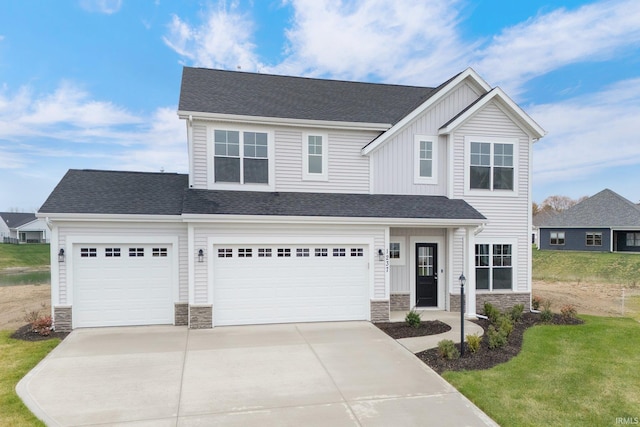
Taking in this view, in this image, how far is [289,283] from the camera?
9984mm

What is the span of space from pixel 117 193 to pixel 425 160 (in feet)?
30.5

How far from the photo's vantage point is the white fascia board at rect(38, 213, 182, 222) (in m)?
8.97

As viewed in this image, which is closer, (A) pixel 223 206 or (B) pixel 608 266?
(A) pixel 223 206

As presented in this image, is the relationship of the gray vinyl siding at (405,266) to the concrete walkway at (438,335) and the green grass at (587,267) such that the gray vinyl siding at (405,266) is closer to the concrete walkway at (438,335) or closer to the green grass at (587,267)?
the concrete walkway at (438,335)

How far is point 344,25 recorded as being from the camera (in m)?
14.9

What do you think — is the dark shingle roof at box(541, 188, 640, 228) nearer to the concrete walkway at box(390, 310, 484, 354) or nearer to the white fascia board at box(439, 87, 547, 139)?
the white fascia board at box(439, 87, 547, 139)

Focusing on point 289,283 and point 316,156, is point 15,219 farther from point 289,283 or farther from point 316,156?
point 289,283

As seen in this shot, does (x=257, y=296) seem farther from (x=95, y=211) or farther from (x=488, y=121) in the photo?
(x=488, y=121)

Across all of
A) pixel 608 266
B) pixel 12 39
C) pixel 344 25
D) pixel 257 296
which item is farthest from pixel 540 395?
pixel 608 266

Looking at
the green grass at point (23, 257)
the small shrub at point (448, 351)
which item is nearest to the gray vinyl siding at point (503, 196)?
the small shrub at point (448, 351)

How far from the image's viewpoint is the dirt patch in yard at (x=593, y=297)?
1257cm

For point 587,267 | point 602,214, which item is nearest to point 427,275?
point 587,267

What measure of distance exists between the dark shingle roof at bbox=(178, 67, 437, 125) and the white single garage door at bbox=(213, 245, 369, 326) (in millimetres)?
4085

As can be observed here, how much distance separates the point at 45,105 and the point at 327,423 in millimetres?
23788
